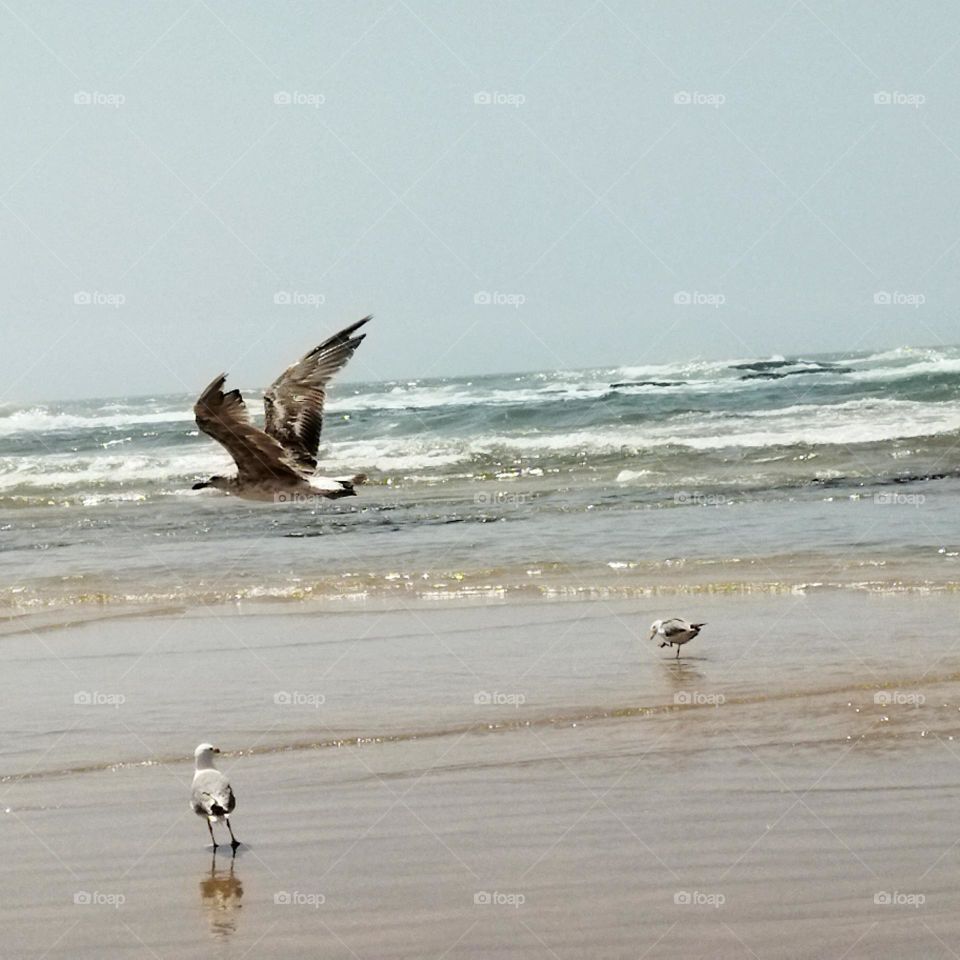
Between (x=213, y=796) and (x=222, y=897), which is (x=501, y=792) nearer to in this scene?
(x=213, y=796)

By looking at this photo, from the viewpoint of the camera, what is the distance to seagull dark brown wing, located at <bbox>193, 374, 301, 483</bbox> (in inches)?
323

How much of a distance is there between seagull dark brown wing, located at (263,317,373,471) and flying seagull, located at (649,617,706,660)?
243 cm

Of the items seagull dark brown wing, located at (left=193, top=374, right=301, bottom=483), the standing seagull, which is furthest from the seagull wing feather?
seagull dark brown wing, located at (left=193, top=374, right=301, bottom=483)

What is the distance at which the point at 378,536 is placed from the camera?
16.5 meters

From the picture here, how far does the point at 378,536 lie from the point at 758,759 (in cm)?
1012

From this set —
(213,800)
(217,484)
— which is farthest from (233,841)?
(217,484)

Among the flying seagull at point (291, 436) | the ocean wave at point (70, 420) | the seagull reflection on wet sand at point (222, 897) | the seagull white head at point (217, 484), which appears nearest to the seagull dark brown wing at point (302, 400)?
the flying seagull at point (291, 436)

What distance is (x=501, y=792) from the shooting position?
6.37m

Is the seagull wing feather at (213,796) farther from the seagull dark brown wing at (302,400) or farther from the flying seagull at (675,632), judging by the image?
the flying seagull at (675,632)

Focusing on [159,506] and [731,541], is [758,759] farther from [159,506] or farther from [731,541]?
[159,506]

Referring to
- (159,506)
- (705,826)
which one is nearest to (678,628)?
(705,826)

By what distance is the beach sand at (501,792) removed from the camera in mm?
4926

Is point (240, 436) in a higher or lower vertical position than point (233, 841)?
higher

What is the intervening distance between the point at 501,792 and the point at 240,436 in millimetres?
3123
